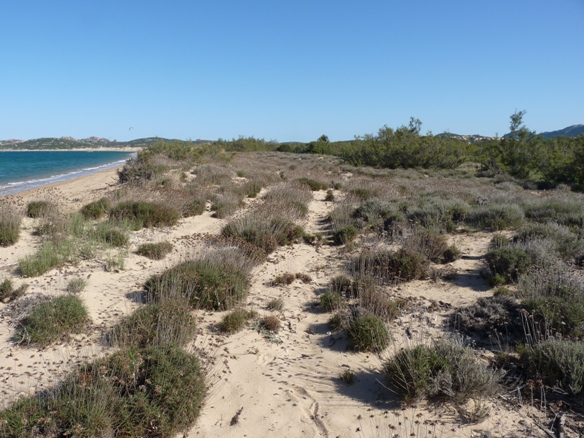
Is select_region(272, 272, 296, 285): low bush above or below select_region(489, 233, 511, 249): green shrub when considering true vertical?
below

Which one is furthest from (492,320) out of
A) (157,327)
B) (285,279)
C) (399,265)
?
(157,327)

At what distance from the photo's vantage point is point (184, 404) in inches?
147

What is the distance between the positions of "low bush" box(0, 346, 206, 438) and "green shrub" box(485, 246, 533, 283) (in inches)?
218

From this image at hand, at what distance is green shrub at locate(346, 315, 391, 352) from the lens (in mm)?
5188

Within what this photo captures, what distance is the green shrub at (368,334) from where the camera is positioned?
5188 mm

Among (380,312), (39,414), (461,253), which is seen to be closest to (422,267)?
(461,253)

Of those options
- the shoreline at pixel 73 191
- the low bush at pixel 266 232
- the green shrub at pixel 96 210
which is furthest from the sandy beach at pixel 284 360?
the shoreline at pixel 73 191

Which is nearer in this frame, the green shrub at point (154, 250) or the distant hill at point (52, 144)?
the green shrub at point (154, 250)

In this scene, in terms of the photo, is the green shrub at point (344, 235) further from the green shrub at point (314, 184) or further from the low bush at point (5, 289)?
the green shrub at point (314, 184)

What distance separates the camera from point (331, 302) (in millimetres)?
6383

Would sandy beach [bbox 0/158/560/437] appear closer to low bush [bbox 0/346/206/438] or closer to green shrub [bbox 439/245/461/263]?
green shrub [bbox 439/245/461/263]

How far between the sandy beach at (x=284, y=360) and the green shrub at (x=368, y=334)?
4.7 inches

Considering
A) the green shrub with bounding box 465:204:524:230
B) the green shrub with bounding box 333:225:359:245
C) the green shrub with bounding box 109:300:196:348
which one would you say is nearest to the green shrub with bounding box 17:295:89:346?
→ the green shrub with bounding box 109:300:196:348

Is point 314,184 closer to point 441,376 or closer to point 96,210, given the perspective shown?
point 96,210
